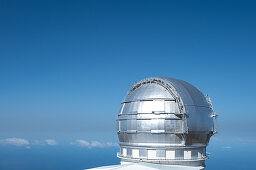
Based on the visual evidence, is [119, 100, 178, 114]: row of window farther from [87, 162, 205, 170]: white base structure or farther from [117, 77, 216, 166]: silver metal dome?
[87, 162, 205, 170]: white base structure

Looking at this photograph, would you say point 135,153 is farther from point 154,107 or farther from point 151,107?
point 154,107

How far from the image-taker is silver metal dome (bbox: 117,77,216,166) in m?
25.5

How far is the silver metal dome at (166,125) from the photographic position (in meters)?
25.5

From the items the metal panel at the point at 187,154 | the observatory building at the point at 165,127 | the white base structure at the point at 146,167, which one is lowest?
the white base structure at the point at 146,167

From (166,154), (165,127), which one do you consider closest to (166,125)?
(165,127)

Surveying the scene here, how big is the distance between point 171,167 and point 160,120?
14.6 ft

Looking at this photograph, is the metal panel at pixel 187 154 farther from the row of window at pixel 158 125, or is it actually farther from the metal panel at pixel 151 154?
the metal panel at pixel 151 154

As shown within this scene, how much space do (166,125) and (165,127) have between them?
0.70 feet

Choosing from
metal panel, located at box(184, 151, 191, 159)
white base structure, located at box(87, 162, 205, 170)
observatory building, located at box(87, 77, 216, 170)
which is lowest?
white base structure, located at box(87, 162, 205, 170)

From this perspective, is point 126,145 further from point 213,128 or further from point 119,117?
point 213,128

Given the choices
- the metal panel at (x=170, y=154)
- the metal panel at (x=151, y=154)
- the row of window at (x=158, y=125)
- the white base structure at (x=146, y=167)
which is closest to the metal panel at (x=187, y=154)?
the white base structure at (x=146, y=167)

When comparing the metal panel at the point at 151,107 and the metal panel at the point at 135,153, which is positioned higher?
the metal panel at the point at 151,107

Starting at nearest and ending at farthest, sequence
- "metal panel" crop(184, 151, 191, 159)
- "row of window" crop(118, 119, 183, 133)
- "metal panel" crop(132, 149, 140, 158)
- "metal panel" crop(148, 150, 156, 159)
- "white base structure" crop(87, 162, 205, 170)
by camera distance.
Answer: "white base structure" crop(87, 162, 205, 170) < "row of window" crop(118, 119, 183, 133) < "metal panel" crop(148, 150, 156, 159) < "metal panel" crop(184, 151, 191, 159) < "metal panel" crop(132, 149, 140, 158)

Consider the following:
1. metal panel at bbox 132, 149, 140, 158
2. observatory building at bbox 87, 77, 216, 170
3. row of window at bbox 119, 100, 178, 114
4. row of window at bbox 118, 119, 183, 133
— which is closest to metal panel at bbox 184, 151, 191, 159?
observatory building at bbox 87, 77, 216, 170
